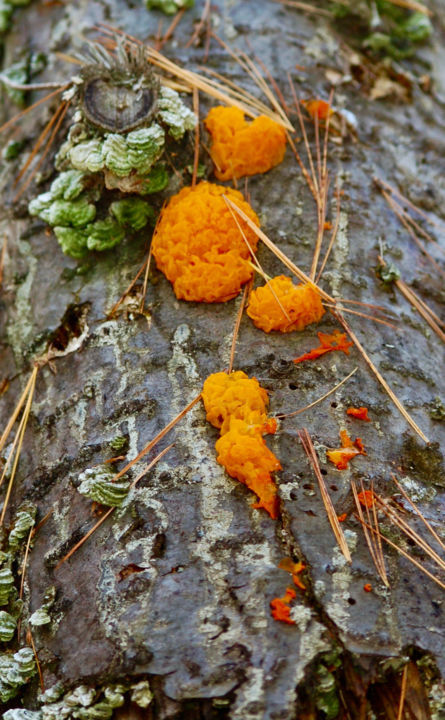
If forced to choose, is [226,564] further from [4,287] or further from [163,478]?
[4,287]

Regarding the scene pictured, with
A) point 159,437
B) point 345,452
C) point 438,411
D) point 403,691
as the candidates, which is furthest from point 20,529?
point 438,411

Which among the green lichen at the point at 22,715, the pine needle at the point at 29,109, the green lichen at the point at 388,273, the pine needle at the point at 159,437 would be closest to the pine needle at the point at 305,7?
the pine needle at the point at 29,109

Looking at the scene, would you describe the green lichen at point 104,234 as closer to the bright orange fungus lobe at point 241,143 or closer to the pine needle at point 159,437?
the bright orange fungus lobe at point 241,143

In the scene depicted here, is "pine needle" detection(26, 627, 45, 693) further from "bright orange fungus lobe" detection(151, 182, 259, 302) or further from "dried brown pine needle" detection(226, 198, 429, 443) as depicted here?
"dried brown pine needle" detection(226, 198, 429, 443)

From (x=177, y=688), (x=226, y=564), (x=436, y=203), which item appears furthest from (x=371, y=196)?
(x=177, y=688)

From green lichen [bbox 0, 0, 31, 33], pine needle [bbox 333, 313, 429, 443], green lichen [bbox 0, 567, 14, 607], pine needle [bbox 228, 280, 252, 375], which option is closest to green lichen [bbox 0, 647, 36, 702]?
green lichen [bbox 0, 567, 14, 607]

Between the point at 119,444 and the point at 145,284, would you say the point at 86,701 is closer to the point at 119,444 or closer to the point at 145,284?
the point at 119,444
